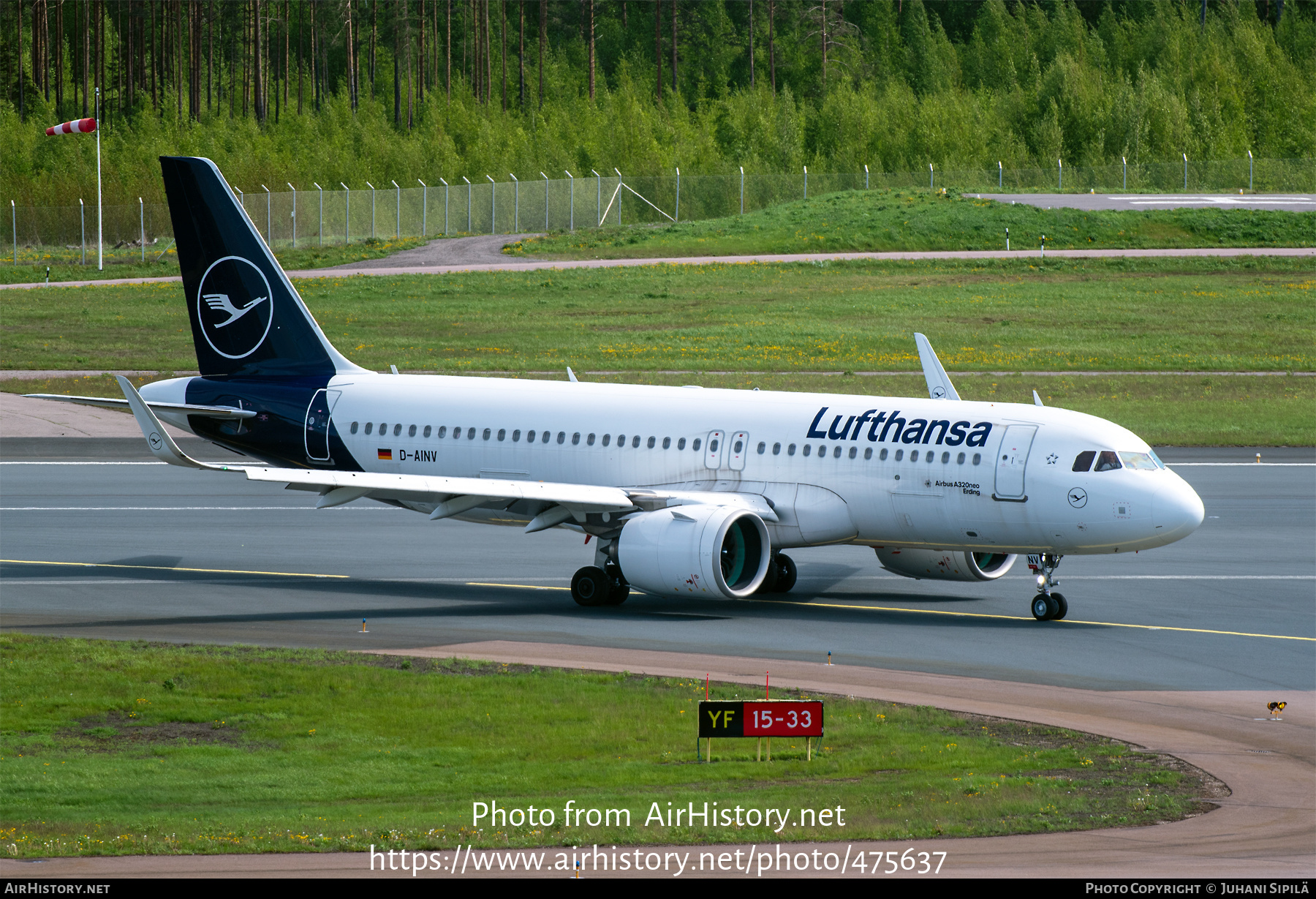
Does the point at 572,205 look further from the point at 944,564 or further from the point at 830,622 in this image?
the point at 830,622

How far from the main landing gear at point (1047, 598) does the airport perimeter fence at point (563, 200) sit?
8522cm

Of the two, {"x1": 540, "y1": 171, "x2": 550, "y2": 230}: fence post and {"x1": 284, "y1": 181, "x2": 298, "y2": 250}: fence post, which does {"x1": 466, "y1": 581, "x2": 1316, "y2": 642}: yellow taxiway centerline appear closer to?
{"x1": 284, "y1": 181, "x2": 298, "y2": 250}: fence post

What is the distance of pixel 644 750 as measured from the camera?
69.8 feet

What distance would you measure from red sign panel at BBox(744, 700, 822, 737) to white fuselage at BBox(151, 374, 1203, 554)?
39.7ft

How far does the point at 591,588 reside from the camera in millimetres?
32812

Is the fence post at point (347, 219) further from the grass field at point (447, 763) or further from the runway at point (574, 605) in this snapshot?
the grass field at point (447, 763)

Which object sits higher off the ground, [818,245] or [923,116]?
[923,116]

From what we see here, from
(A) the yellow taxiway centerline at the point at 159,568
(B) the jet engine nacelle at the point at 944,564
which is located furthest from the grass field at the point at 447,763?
(B) the jet engine nacelle at the point at 944,564

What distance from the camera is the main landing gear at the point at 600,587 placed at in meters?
32.8

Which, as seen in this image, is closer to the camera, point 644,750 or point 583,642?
point 644,750

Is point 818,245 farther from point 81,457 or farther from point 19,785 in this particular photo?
point 19,785
